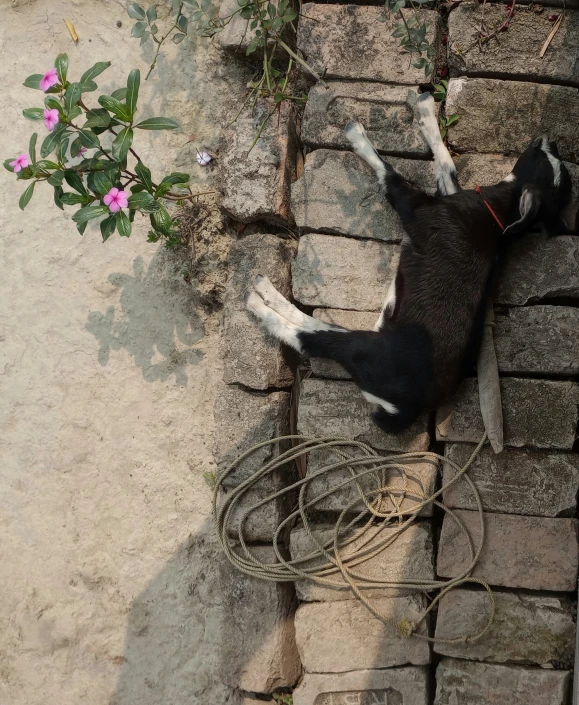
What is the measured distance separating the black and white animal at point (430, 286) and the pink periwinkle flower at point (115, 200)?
0.78m

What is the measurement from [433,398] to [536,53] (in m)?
1.83

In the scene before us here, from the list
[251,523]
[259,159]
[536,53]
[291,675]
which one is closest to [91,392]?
[251,523]

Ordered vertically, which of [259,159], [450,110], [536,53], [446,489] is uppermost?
[536,53]

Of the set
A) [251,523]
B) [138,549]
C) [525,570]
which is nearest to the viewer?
[525,570]

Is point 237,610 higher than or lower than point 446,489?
lower

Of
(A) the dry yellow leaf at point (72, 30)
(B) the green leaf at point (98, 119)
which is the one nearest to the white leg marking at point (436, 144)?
(B) the green leaf at point (98, 119)

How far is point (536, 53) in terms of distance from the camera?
12.4ft

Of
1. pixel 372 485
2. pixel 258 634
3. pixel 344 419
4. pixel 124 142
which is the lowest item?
pixel 258 634

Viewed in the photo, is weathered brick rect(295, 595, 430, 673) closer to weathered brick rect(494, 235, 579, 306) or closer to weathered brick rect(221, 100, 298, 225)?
weathered brick rect(494, 235, 579, 306)

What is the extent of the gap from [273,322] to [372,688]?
68.9 inches

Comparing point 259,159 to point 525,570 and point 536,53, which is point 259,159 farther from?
point 525,570

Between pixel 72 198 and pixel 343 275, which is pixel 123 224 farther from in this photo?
pixel 343 275

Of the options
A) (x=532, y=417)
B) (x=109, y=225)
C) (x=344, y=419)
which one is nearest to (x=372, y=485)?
(x=344, y=419)

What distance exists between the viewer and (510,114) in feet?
12.3
